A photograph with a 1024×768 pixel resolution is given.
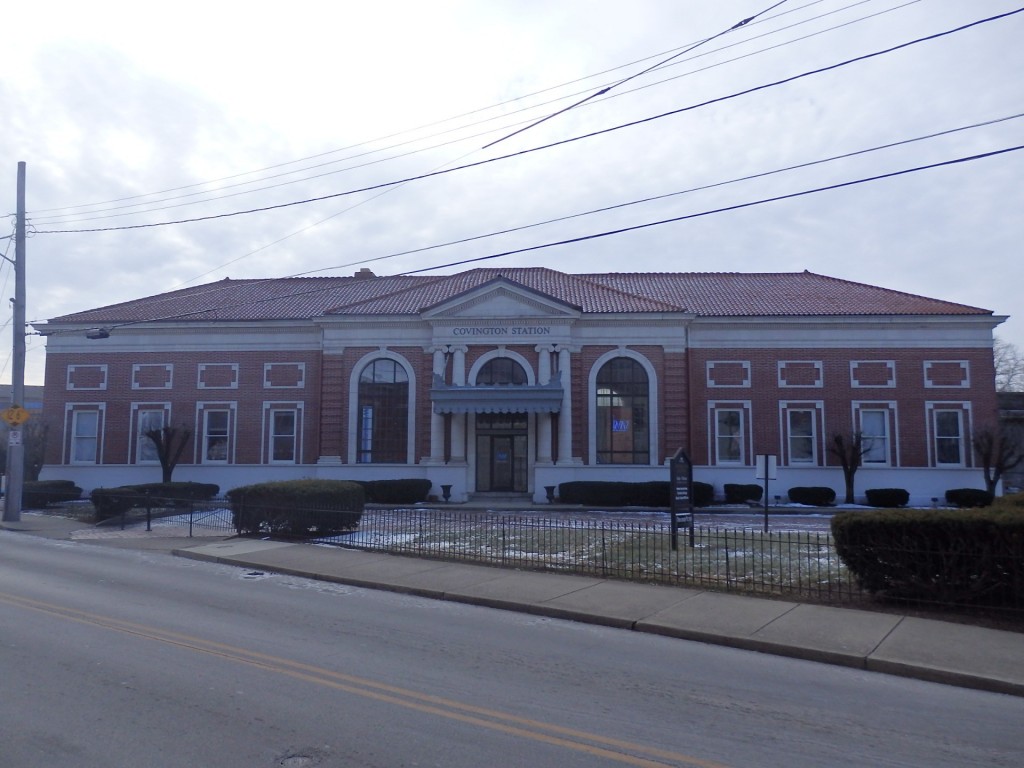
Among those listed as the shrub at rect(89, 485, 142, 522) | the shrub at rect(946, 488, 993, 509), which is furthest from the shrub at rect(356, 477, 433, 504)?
the shrub at rect(946, 488, 993, 509)

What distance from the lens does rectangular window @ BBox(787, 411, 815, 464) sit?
3484cm

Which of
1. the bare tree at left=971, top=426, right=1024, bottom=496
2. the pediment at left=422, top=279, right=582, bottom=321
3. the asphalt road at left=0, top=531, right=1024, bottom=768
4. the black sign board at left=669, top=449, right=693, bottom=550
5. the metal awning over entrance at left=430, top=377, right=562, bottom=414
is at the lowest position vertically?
the asphalt road at left=0, top=531, right=1024, bottom=768

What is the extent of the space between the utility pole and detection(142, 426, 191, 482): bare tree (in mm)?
9013

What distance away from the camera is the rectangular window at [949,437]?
3428cm

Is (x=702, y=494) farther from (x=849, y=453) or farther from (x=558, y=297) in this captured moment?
(x=558, y=297)

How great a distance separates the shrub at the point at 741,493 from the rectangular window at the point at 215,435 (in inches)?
798

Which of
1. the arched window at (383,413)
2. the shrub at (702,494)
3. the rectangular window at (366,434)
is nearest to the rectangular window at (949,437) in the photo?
the shrub at (702,494)

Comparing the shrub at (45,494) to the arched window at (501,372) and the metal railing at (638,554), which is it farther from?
the metal railing at (638,554)

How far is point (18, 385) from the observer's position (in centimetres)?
2595

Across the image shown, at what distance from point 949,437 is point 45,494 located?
109ft

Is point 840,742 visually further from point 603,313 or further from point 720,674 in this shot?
point 603,313

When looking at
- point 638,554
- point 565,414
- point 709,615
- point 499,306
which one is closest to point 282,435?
point 499,306

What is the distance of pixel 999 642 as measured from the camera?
10.1 m

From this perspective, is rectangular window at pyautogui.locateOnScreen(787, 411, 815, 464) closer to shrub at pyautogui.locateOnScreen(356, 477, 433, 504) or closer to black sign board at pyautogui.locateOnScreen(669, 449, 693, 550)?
shrub at pyautogui.locateOnScreen(356, 477, 433, 504)
